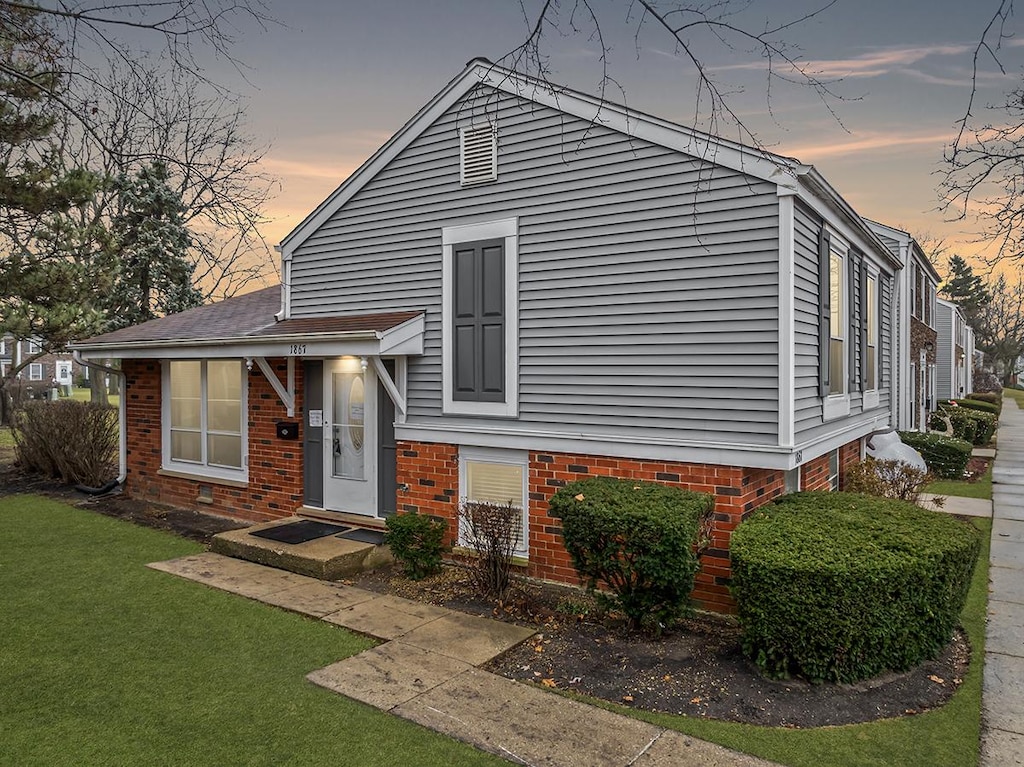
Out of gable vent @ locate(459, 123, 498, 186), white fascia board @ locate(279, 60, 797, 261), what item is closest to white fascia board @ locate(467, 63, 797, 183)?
white fascia board @ locate(279, 60, 797, 261)

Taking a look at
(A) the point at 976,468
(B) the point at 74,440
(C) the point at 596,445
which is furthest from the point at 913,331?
(B) the point at 74,440

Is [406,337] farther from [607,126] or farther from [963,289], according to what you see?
[963,289]

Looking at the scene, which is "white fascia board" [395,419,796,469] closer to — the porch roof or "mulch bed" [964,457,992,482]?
the porch roof

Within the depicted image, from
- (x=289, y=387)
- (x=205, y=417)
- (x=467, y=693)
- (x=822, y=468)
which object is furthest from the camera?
(x=205, y=417)

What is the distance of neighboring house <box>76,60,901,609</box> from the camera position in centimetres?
598

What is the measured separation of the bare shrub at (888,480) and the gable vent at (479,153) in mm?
5986

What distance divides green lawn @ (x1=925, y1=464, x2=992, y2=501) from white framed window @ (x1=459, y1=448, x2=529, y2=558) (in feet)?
26.9

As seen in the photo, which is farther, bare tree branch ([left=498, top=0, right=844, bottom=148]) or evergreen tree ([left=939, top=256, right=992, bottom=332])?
evergreen tree ([left=939, top=256, right=992, bottom=332])

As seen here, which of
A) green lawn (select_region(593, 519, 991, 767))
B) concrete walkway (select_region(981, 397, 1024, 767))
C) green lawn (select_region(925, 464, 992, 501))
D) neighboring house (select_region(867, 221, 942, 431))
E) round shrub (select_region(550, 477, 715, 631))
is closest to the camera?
green lawn (select_region(593, 519, 991, 767))

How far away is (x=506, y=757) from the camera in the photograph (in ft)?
12.2

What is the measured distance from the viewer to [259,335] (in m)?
8.62

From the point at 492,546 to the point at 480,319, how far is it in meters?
2.61

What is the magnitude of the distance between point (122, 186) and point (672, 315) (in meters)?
18.5

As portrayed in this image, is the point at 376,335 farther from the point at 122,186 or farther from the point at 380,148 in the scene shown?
the point at 122,186
